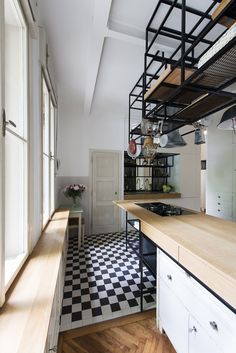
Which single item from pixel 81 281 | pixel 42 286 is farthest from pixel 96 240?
pixel 42 286

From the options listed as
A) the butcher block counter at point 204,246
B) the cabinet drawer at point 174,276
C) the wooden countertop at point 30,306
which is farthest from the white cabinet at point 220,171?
the wooden countertop at point 30,306

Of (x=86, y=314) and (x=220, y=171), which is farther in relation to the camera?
(x=220, y=171)

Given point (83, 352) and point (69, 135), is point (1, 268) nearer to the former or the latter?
point (83, 352)

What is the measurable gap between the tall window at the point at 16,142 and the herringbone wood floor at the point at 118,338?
2.81 feet

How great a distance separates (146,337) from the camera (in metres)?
1.41

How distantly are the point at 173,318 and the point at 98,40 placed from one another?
7.65 ft

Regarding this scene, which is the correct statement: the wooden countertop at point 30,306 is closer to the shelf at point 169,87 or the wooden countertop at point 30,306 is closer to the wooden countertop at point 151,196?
the shelf at point 169,87

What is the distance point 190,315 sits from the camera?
3.42 feet

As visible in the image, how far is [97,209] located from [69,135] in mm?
1744

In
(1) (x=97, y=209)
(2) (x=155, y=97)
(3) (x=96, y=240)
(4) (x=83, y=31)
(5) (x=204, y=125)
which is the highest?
(4) (x=83, y=31)

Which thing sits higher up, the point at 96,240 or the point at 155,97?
the point at 155,97

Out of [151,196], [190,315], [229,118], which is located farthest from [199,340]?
[151,196]

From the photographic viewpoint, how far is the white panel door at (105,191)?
3910 millimetres

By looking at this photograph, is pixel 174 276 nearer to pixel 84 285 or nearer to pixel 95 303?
pixel 95 303
